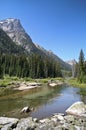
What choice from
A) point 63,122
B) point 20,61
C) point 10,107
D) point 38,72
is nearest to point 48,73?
point 38,72

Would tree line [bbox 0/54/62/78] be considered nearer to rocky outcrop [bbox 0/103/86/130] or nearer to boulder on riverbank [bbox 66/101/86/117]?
boulder on riverbank [bbox 66/101/86/117]

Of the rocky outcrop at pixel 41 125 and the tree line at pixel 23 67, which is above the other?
the tree line at pixel 23 67

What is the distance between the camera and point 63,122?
23.6 meters

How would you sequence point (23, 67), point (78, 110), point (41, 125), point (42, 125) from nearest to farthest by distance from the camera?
point (42, 125) < point (41, 125) < point (78, 110) < point (23, 67)

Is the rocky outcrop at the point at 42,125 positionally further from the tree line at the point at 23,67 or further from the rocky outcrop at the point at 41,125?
the tree line at the point at 23,67

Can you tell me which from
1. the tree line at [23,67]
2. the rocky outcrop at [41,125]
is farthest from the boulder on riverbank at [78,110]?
the tree line at [23,67]

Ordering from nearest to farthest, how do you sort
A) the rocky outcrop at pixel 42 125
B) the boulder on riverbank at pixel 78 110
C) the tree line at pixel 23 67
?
1. the rocky outcrop at pixel 42 125
2. the boulder on riverbank at pixel 78 110
3. the tree line at pixel 23 67

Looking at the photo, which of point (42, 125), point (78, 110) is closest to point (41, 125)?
point (42, 125)

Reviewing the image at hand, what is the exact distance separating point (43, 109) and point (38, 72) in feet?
310

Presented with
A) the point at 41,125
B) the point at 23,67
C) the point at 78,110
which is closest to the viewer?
the point at 41,125

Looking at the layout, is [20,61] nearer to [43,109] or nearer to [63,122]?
[43,109]

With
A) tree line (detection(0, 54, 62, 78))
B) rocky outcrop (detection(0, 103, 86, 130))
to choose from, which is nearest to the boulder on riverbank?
rocky outcrop (detection(0, 103, 86, 130))

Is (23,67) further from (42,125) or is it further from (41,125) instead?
(42,125)

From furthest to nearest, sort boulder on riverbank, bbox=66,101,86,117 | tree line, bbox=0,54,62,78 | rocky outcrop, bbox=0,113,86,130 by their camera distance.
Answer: tree line, bbox=0,54,62,78, boulder on riverbank, bbox=66,101,86,117, rocky outcrop, bbox=0,113,86,130
